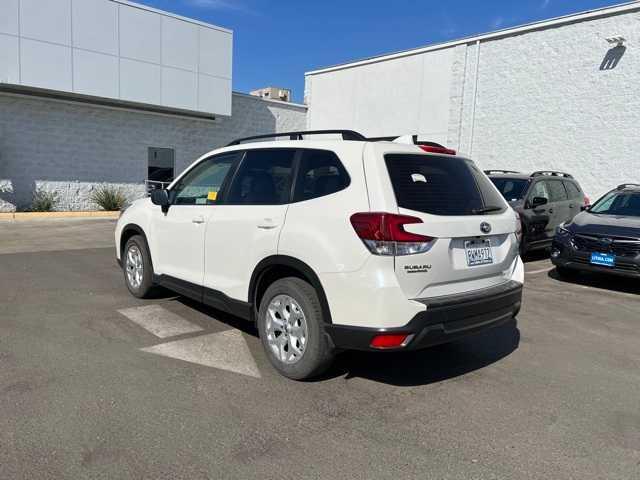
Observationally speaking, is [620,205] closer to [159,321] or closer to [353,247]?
[353,247]

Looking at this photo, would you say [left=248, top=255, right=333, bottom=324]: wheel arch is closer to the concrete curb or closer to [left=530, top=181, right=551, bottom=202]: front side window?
[left=530, top=181, right=551, bottom=202]: front side window

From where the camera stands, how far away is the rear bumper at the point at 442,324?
3434mm

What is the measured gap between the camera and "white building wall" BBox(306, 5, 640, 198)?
46.9 ft

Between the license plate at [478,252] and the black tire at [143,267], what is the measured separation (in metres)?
3.58

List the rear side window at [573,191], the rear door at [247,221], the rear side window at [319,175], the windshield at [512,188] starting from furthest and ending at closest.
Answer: the rear side window at [573,191] → the windshield at [512,188] → the rear door at [247,221] → the rear side window at [319,175]

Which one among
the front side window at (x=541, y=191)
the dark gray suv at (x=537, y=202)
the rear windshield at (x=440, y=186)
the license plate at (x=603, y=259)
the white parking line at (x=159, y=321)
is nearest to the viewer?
the rear windshield at (x=440, y=186)

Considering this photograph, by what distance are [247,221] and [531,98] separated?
14219mm

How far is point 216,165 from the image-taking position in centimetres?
515

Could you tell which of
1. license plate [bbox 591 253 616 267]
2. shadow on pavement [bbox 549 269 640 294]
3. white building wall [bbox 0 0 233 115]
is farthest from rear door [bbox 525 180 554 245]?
white building wall [bbox 0 0 233 115]

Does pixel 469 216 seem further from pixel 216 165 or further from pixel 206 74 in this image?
pixel 206 74

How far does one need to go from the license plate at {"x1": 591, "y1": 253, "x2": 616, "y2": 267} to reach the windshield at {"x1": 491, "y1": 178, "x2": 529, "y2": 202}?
2521mm

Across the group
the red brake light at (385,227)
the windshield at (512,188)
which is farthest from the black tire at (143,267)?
the windshield at (512,188)

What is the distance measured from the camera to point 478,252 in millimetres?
3879

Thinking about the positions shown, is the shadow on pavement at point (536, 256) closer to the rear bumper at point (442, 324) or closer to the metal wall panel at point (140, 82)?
the rear bumper at point (442, 324)
